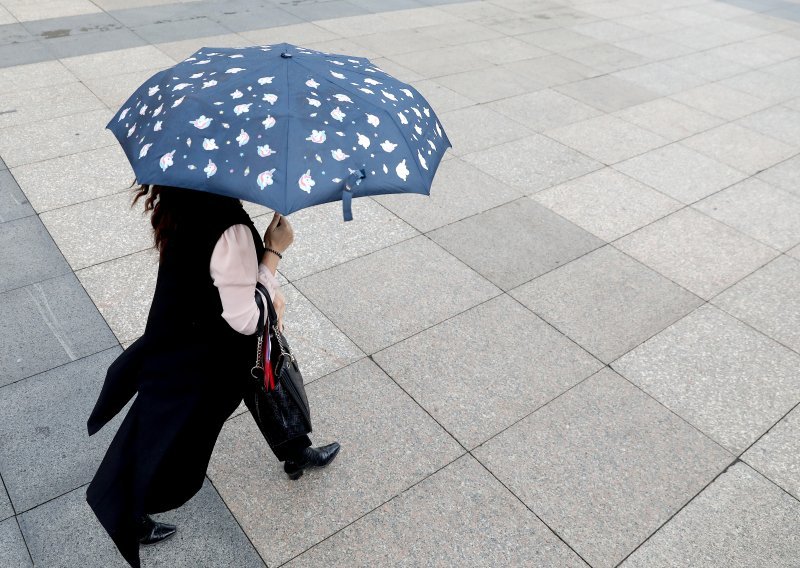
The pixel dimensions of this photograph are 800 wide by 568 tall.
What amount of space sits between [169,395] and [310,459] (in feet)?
3.33

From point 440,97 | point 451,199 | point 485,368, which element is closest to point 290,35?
point 440,97

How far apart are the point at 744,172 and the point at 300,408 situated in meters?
5.97

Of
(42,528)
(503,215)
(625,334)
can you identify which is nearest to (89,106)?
(503,215)

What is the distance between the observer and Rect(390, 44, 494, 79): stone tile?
9156 millimetres

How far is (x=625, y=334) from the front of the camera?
491 centimetres

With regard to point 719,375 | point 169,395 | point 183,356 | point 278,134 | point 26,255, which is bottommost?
point 26,255

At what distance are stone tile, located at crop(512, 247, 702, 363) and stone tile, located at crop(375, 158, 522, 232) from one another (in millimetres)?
1081

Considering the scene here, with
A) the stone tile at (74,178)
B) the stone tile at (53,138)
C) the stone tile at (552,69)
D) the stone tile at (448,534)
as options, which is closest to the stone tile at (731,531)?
the stone tile at (448,534)

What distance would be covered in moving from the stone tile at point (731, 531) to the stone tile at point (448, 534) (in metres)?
0.45

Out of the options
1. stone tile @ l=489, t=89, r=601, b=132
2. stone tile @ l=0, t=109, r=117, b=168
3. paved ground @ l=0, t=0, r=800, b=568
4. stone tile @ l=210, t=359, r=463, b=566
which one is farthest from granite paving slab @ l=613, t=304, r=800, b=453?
stone tile @ l=0, t=109, r=117, b=168

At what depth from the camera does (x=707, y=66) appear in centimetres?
1020

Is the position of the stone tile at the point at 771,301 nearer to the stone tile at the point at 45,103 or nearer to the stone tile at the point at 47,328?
the stone tile at the point at 47,328

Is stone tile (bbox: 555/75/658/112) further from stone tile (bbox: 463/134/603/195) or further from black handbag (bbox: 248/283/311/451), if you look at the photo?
black handbag (bbox: 248/283/311/451)

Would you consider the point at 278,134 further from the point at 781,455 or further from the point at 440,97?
the point at 440,97
